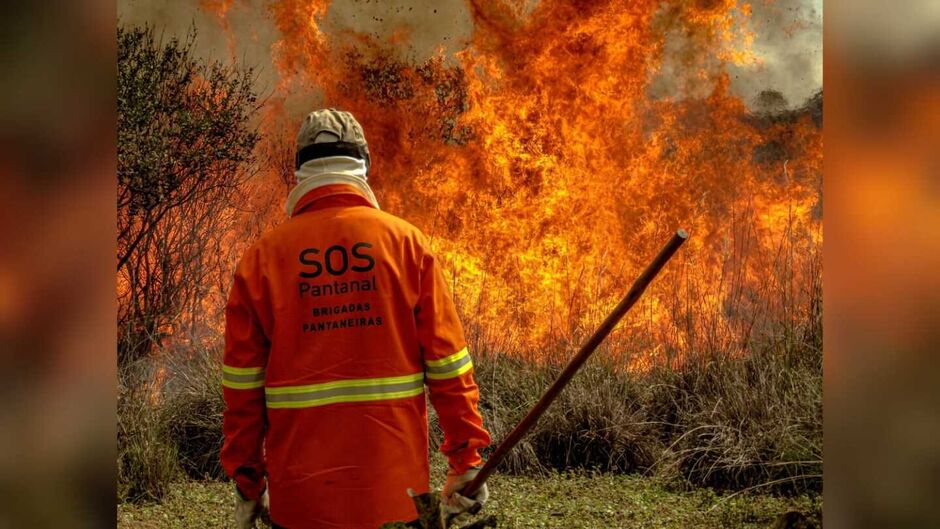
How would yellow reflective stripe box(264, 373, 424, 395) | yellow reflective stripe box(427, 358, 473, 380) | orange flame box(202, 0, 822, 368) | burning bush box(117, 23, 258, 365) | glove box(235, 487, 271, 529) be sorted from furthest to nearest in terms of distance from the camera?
orange flame box(202, 0, 822, 368) < burning bush box(117, 23, 258, 365) < glove box(235, 487, 271, 529) < yellow reflective stripe box(427, 358, 473, 380) < yellow reflective stripe box(264, 373, 424, 395)

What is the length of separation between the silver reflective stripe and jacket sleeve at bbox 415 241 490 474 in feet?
0.43

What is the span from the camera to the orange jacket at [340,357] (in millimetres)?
2547

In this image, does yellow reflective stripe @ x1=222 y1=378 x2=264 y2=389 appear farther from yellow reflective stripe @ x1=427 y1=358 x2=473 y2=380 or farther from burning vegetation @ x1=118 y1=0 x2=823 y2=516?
burning vegetation @ x1=118 y1=0 x2=823 y2=516

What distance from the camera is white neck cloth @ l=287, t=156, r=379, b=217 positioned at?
266cm

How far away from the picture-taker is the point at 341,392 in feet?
8.33

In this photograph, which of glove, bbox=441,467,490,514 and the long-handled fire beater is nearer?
the long-handled fire beater

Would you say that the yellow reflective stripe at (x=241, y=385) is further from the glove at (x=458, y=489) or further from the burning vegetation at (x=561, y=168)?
the burning vegetation at (x=561, y=168)

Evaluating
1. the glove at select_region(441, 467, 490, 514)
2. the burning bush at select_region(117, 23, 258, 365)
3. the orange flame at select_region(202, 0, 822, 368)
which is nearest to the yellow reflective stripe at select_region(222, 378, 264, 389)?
the glove at select_region(441, 467, 490, 514)

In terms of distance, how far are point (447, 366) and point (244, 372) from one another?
0.66 m

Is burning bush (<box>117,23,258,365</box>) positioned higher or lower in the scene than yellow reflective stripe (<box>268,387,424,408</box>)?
higher
